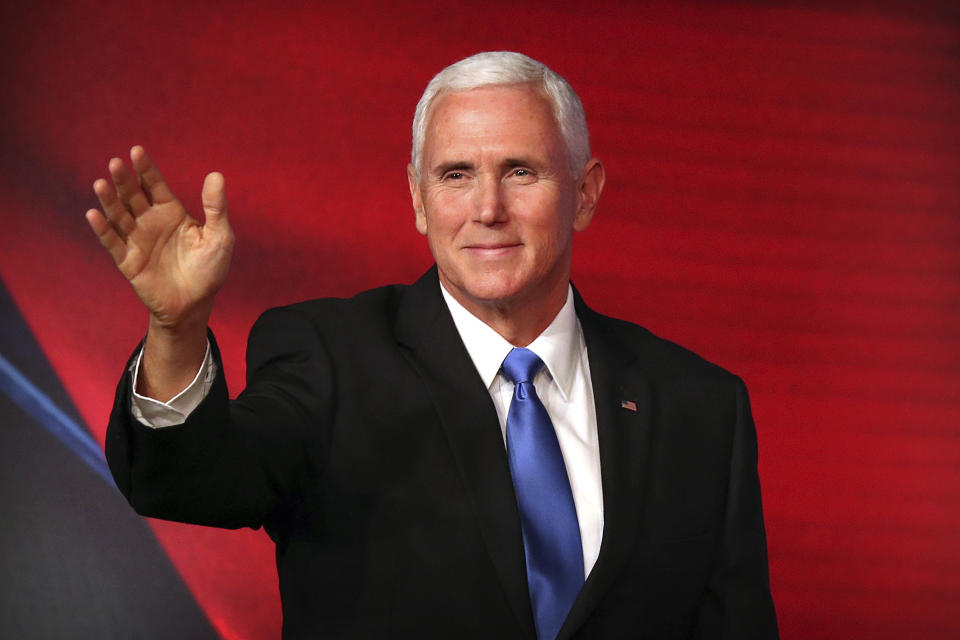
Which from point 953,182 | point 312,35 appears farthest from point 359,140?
point 953,182

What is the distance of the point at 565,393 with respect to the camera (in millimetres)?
1822

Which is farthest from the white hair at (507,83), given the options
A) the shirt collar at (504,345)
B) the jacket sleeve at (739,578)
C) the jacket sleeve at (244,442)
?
the jacket sleeve at (739,578)

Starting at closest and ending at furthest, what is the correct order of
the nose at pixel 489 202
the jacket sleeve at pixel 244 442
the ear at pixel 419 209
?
the jacket sleeve at pixel 244 442 → the nose at pixel 489 202 → the ear at pixel 419 209

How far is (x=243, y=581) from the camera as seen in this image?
250 centimetres

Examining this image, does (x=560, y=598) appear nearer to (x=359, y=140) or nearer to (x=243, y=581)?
(x=243, y=581)

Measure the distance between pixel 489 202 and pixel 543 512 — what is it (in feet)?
1.64

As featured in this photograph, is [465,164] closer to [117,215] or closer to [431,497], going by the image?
[431,497]

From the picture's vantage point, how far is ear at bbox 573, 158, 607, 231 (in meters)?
1.98

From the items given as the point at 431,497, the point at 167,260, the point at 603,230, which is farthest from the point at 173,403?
the point at 603,230

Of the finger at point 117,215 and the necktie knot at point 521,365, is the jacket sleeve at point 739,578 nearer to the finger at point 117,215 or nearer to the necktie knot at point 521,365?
the necktie knot at point 521,365

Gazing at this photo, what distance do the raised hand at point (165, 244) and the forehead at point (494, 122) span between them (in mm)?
597

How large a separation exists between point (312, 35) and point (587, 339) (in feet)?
3.79

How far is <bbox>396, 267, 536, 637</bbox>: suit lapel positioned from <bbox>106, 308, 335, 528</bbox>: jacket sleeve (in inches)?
6.6

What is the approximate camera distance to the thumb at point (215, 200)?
124 centimetres
